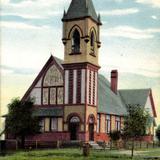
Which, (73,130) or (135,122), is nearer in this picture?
(135,122)

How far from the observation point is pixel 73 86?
58219 mm

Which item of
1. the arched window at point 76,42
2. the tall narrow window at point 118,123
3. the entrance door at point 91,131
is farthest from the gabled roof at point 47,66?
the tall narrow window at point 118,123

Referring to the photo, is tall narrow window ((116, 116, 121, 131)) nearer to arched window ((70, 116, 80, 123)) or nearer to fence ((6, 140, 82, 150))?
arched window ((70, 116, 80, 123))

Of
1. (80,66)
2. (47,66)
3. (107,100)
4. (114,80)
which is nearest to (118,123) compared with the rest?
(107,100)

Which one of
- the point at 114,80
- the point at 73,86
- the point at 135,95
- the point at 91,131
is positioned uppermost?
the point at 114,80

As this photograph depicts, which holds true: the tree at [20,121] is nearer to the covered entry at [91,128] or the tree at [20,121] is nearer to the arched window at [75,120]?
the arched window at [75,120]

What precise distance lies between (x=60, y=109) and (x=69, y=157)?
19594mm

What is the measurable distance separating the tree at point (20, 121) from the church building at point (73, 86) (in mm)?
3240

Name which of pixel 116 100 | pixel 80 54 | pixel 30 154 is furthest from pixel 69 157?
pixel 116 100

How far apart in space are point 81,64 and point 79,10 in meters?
6.07

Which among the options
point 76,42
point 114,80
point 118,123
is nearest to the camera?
point 76,42

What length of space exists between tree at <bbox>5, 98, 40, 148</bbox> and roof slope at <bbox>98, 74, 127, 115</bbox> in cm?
914

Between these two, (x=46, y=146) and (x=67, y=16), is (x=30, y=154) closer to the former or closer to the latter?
(x=46, y=146)

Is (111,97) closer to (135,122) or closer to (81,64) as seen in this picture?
(81,64)
